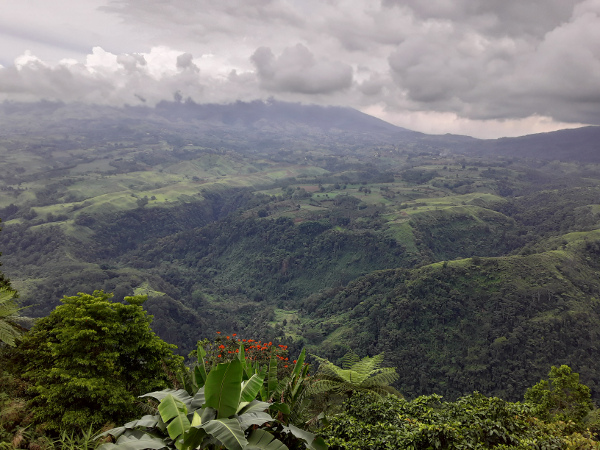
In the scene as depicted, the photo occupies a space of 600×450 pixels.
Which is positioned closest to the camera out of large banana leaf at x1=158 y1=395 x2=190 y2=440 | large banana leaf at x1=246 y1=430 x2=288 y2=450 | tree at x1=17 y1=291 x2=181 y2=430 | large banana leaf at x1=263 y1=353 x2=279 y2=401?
large banana leaf at x1=158 y1=395 x2=190 y2=440

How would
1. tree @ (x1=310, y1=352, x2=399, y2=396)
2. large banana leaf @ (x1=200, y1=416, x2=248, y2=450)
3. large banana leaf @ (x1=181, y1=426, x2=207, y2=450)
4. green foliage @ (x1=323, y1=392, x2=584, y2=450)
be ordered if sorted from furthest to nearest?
tree @ (x1=310, y1=352, x2=399, y2=396)
green foliage @ (x1=323, y1=392, x2=584, y2=450)
large banana leaf @ (x1=181, y1=426, x2=207, y2=450)
large banana leaf @ (x1=200, y1=416, x2=248, y2=450)

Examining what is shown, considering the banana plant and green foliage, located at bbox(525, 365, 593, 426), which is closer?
the banana plant

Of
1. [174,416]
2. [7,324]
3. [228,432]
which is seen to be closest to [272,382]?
[174,416]

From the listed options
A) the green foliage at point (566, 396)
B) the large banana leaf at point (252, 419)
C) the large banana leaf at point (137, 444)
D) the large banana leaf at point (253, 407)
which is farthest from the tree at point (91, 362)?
the green foliage at point (566, 396)

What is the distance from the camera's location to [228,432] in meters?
5.43

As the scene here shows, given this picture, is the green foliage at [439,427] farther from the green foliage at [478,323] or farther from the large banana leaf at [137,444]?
the green foliage at [478,323]

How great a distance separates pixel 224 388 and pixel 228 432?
2.32ft

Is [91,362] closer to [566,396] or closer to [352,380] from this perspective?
[352,380]

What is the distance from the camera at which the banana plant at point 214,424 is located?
549 centimetres

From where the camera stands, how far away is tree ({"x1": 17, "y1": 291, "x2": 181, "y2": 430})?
10.1 m

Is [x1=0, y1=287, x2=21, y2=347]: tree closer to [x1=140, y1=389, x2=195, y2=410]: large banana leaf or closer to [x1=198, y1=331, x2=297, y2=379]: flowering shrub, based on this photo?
[x1=198, y1=331, x2=297, y2=379]: flowering shrub

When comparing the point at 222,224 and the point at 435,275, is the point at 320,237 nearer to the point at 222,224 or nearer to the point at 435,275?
the point at 222,224

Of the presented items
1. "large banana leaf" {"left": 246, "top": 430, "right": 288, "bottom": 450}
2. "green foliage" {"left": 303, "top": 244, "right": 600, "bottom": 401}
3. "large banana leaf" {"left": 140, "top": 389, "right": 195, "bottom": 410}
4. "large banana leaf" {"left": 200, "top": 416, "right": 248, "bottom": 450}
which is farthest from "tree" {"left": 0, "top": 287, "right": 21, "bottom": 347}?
"green foliage" {"left": 303, "top": 244, "right": 600, "bottom": 401}

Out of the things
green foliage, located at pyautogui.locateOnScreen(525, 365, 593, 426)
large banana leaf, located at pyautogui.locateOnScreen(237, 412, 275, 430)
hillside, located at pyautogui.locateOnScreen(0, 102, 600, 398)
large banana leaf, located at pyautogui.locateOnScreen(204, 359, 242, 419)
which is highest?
large banana leaf, located at pyautogui.locateOnScreen(204, 359, 242, 419)
